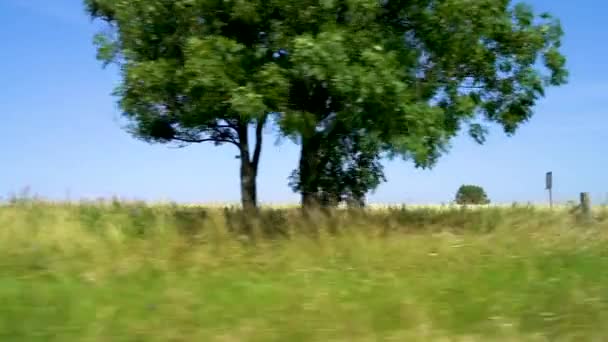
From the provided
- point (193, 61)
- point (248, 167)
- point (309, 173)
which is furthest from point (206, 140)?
point (193, 61)

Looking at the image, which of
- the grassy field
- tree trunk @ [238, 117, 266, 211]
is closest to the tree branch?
tree trunk @ [238, 117, 266, 211]

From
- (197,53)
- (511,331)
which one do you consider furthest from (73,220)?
(511,331)

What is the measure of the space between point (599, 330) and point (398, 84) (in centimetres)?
635

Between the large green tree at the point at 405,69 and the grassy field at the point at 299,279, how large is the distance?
1.99m

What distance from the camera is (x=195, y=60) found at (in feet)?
39.1

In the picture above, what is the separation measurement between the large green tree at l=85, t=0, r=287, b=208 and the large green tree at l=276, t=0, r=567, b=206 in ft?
2.08

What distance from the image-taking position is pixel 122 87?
46.3ft

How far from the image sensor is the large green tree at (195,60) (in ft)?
39.3

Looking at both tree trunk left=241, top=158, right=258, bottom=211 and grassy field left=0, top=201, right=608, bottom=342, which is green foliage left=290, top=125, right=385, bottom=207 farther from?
grassy field left=0, top=201, right=608, bottom=342

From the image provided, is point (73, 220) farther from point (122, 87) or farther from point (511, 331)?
point (511, 331)

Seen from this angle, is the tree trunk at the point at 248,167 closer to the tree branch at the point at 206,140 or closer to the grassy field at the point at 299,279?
the tree branch at the point at 206,140

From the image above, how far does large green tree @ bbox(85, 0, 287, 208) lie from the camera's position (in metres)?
12.0

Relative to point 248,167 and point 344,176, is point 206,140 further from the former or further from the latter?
point 344,176

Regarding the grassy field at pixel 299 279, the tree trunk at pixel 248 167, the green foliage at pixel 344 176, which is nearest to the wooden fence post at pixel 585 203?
the grassy field at pixel 299 279
